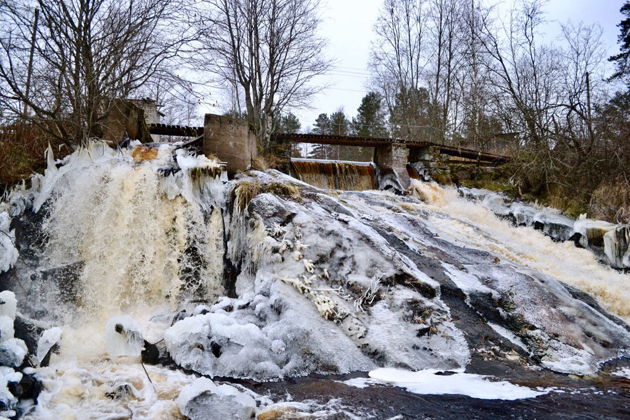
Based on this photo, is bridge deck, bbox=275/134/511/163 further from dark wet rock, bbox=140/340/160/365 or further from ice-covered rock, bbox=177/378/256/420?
ice-covered rock, bbox=177/378/256/420

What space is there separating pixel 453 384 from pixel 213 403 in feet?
7.21

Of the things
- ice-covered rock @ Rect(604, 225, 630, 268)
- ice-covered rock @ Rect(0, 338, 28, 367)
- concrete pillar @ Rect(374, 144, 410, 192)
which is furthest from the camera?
concrete pillar @ Rect(374, 144, 410, 192)

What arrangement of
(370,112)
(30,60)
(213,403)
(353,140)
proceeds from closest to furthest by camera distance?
(213,403) < (30,60) < (353,140) < (370,112)

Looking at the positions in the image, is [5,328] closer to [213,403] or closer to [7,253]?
[213,403]

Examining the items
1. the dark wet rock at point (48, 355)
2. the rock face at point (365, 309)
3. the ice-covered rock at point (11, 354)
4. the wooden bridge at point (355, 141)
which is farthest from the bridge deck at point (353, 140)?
the ice-covered rock at point (11, 354)

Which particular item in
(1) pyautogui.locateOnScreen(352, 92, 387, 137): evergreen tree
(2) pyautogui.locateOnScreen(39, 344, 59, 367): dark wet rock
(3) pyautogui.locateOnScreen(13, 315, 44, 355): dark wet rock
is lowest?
(2) pyautogui.locateOnScreen(39, 344, 59, 367): dark wet rock

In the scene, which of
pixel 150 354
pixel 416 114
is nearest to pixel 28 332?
pixel 150 354

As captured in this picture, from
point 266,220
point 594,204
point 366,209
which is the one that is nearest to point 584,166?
point 594,204

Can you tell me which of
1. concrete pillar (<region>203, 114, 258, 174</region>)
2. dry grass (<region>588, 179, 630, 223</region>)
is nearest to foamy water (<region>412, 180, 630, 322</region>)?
dry grass (<region>588, 179, 630, 223</region>)

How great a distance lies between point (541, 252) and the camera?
809 centimetres

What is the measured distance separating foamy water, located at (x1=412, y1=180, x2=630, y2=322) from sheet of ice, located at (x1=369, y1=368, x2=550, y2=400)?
3.50 meters

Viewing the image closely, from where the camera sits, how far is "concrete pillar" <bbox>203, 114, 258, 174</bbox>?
820 cm

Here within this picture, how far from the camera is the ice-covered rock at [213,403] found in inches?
122

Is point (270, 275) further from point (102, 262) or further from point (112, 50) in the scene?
point (112, 50)
